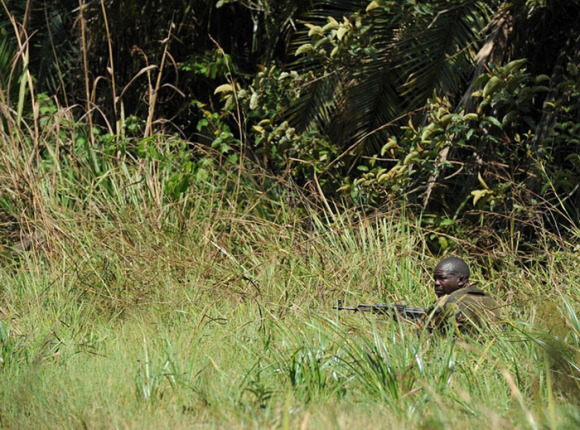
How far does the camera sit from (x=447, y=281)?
17.3ft

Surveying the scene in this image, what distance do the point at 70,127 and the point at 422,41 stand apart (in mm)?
Answer: 3130

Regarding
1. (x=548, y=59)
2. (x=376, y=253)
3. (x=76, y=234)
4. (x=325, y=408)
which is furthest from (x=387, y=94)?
(x=325, y=408)

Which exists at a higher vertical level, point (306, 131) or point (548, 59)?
point (548, 59)

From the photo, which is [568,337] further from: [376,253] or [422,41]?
[422,41]

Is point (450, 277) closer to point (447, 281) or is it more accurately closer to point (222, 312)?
point (447, 281)

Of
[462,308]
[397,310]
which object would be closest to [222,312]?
[397,310]

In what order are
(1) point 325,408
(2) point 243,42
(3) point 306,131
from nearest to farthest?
(1) point 325,408 < (3) point 306,131 < (2) point 243,42

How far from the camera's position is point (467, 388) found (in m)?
4.00

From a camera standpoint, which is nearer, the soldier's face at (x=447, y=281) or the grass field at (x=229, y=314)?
the grass field at (x=229, y=314)

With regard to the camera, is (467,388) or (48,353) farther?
(48,353)

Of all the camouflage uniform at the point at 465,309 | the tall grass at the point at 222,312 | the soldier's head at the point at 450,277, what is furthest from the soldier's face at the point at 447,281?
the tall grass at the point at 222,312

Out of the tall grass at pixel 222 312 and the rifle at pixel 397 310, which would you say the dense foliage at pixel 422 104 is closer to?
the tall grass at pixel 222 312

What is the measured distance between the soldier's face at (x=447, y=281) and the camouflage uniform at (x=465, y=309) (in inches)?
10.8

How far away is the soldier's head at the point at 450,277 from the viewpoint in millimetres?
5258
